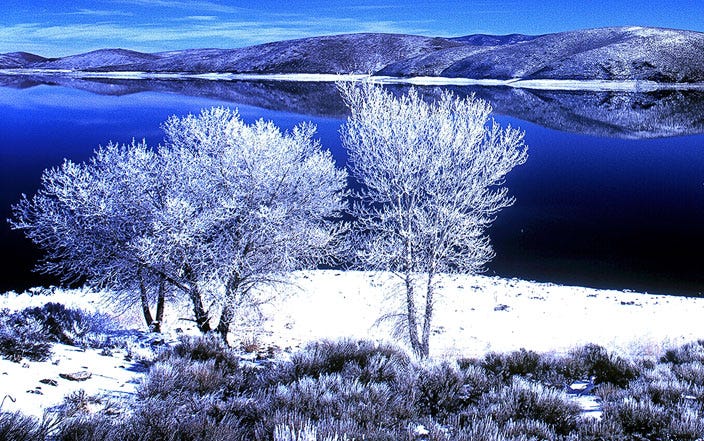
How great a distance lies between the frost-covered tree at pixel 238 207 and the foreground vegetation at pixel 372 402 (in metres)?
6.82

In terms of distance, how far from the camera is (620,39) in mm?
166125

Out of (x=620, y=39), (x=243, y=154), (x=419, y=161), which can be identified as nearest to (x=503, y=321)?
(x=419, y=161)

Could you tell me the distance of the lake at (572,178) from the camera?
32531mm

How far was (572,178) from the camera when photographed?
49344 mm

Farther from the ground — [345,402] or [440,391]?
[345,402]

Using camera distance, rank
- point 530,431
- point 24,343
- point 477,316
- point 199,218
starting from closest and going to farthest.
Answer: point 530,431, point 24,343, point 199,218, point 477,316

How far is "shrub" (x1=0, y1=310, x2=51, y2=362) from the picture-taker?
789 cm

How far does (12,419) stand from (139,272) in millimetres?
12297

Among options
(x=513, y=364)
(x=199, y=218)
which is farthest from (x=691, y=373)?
(x=199, y=218)

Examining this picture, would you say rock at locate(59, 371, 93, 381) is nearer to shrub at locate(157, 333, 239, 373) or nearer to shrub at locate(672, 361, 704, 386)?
shrub at locate(157, 333, 239, 373)

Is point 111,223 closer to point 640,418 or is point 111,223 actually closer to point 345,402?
point 345,402

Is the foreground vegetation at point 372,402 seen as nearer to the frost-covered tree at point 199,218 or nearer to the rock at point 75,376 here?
the rock at point 75,376

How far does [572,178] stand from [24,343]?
159 ft

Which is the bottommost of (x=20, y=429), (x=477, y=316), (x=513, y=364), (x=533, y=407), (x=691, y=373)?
(x=477, y=316)
